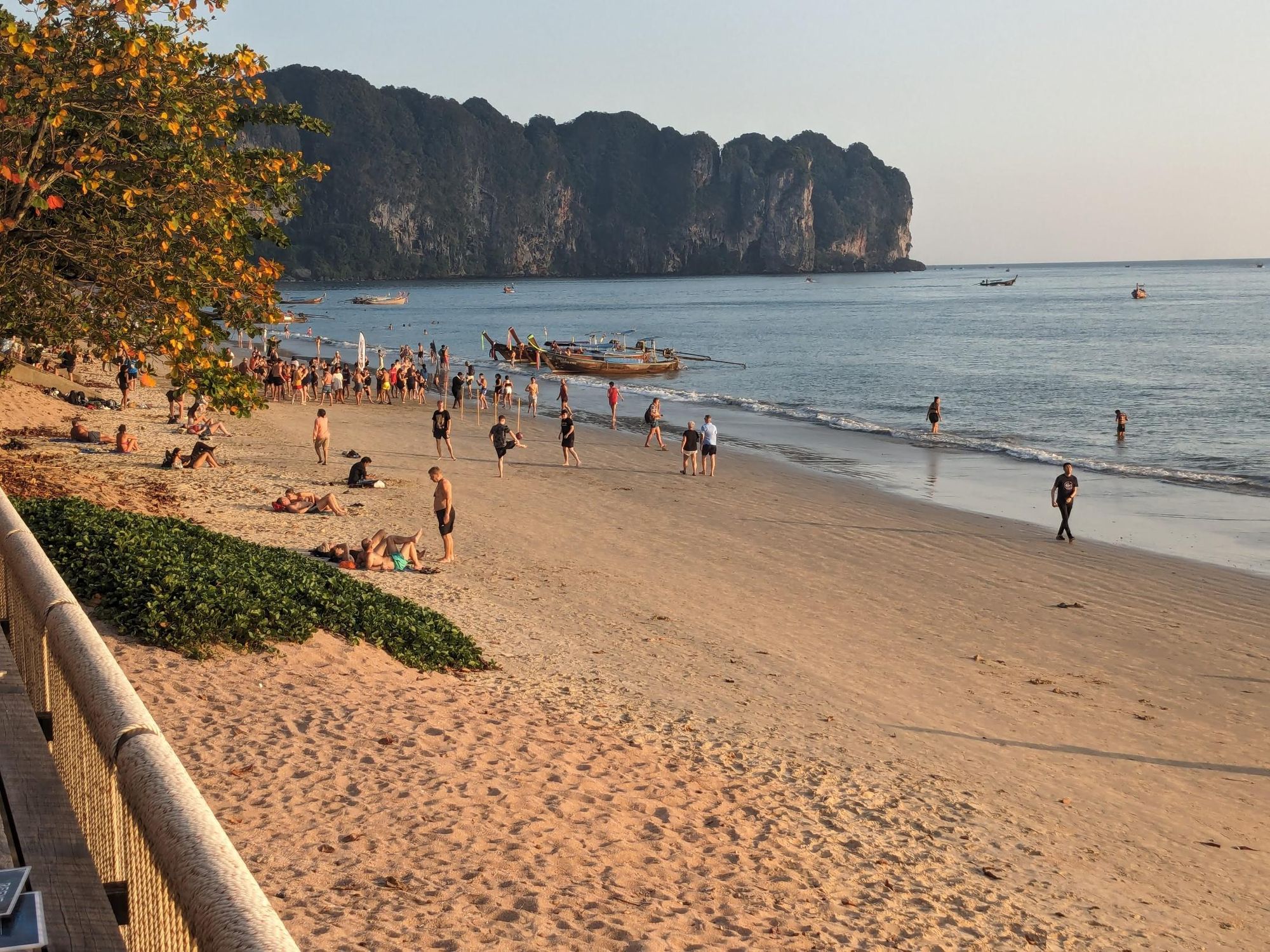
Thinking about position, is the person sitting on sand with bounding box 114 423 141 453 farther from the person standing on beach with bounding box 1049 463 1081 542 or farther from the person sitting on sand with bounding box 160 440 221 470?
the person standing on beach with bounding box 1049 463 1081 542

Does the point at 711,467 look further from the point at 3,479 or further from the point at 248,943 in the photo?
the point at 248,943

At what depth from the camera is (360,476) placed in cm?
2169

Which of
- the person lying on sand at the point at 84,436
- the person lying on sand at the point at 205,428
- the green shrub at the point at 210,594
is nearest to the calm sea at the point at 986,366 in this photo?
the person lying on sand at the point at 205,428

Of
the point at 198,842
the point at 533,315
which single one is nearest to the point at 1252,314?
the point at 533,315

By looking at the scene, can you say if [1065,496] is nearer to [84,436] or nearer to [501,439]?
[501,439]

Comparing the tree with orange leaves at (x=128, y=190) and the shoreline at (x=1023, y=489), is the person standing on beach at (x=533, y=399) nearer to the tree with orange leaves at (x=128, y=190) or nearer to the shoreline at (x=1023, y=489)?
the shoreline at (x=1023, y=489)

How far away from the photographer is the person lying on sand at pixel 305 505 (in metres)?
18.3

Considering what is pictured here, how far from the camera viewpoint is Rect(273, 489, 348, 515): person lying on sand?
1833cm

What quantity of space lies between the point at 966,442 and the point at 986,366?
3362 centimetres

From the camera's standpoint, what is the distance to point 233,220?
12.4 m

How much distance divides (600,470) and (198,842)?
24661 millimetres

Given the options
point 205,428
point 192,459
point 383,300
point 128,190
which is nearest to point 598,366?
point 205,428

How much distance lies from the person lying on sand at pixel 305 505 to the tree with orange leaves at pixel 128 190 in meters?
5.46

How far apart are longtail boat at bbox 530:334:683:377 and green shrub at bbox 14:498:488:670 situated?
46337 millimetres
